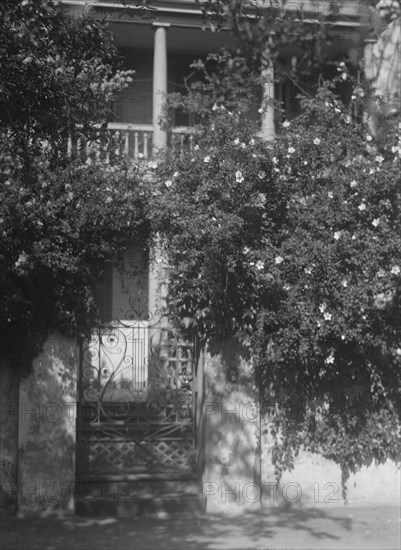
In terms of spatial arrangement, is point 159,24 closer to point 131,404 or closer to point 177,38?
point 177,38

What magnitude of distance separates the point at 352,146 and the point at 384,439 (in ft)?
10.5

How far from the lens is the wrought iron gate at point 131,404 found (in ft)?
27.4

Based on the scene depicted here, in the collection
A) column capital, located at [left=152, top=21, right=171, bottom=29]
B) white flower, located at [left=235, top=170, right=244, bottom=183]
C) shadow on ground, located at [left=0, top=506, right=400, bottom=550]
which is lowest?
shadow on ground, located at [left=0, top=506, right=400, bottom=550]

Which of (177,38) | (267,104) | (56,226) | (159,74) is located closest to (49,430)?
(56,226)

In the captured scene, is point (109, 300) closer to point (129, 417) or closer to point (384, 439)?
point (129, 417)

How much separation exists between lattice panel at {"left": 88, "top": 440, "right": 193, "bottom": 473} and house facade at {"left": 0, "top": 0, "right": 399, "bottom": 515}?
1 cm

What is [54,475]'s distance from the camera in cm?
806

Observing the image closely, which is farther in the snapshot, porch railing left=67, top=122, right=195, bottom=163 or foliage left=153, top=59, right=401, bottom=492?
foliage left=153, top=59, right=401, bottom=492

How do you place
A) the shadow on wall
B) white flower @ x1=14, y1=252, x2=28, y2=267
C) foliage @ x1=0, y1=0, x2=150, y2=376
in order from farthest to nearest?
the shadow on wall
white flower @ x1=14, y1=252, x2=28, y2=267
foliage @ x1=0, y1=0, x2=150, y2=376

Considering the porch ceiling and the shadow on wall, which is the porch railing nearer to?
the porch ceiling

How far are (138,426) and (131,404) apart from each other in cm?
24

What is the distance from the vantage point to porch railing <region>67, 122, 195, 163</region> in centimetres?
678

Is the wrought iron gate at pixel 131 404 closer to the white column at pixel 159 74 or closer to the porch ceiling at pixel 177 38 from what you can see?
the white column at pixel 159 74

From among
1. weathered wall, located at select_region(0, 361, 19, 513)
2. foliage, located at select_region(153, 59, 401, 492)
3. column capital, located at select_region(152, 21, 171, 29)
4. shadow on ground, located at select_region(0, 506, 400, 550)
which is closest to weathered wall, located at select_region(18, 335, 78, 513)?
weathered wall, located at select_region(0, 361, 19, 513)
